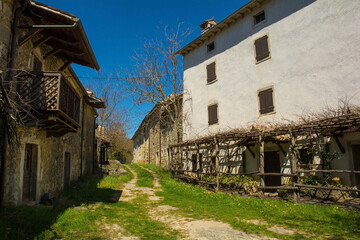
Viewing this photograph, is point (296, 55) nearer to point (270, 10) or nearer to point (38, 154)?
point (270, 10)

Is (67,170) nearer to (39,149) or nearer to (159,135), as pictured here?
(39,149)

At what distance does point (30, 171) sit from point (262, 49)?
11414mm

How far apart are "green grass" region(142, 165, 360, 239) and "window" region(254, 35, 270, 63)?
707cm

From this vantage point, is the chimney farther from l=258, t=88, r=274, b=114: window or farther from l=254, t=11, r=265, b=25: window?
l=258, t=88, r=274, b=114: window

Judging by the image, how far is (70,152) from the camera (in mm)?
12445

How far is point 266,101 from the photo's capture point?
1265 centimetres

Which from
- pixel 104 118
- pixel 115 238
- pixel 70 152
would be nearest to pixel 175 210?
pixel 115 238

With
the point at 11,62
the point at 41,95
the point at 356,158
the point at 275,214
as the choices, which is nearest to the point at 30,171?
the point at 41,95

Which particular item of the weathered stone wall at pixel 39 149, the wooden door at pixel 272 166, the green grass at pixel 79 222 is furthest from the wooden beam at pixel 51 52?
the wooden door at pixel 272 166

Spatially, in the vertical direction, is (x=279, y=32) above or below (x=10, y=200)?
above

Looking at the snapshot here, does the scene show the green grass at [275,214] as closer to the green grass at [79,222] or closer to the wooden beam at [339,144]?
the green grass at [79,222]

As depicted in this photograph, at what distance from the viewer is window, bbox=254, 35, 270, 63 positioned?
12.9m

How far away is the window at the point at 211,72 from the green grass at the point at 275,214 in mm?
7823

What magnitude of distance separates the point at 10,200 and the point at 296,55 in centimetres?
1186
